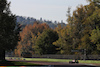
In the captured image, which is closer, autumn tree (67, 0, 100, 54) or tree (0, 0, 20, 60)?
tree (0, 0, 20, 60)

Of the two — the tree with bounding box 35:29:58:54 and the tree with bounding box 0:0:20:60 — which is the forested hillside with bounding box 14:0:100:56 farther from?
the tree with bounding box 0:0:20:60

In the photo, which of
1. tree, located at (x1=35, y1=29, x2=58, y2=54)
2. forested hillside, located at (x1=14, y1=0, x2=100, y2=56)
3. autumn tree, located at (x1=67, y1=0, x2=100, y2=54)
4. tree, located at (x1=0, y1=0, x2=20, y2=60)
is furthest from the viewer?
tree, located at (x1=35, y1=29, x2=58, y2=54)

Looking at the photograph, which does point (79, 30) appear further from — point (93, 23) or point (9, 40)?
point (9, 40)

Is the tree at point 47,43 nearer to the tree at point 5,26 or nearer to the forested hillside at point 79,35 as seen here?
the forested hillside at point 79,35

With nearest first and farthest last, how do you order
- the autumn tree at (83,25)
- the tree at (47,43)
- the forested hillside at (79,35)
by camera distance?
the forested hillside at (79,35) < the autumn tree at (83,25) < the tree at (47,43)

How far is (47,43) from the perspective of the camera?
90.0 m

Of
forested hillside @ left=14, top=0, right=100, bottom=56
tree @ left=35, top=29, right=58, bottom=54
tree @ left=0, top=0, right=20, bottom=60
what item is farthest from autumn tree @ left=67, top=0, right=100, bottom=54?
tree @ left=0, top=0, right=20, bottom=60

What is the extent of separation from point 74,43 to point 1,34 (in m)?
37.5

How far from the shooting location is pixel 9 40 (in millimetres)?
43531

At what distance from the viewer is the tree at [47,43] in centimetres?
8790

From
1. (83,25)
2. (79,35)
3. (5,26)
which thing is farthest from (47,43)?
(5,26)

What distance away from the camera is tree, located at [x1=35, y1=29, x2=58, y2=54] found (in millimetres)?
87900

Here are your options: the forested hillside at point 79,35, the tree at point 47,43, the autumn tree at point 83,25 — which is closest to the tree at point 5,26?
the forested hillside at point 79,35

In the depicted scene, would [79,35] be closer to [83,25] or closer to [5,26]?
[83,25]
